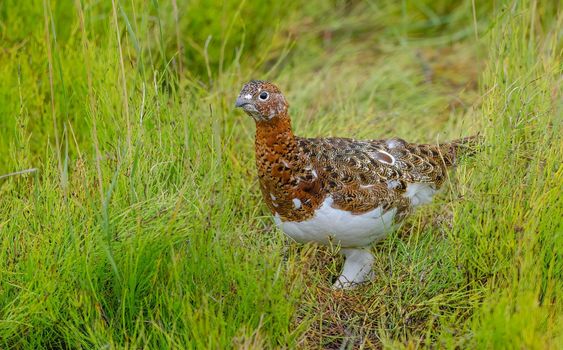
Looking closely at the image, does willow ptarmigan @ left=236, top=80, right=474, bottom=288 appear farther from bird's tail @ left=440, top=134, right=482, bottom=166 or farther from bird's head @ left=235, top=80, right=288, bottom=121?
bird's tail @ left=440, top=134, right=482, bottom=166

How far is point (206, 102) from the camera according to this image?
15.2ft

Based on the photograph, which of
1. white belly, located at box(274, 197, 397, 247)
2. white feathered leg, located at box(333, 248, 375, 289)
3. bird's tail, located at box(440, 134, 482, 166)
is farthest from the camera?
bird's tail, located at box(440, 134, 482, 166)

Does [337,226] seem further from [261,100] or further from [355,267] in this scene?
[261,100]

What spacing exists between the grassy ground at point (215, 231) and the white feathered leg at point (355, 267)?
5 centimetres

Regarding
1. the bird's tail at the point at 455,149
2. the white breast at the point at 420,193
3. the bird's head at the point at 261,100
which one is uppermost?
the bird's head at the point at 261,100

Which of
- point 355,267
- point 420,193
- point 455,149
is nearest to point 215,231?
point 355,267

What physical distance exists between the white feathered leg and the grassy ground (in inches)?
2.1

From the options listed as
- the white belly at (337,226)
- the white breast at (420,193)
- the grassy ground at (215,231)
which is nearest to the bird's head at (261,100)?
the grassy ground at (215,231)

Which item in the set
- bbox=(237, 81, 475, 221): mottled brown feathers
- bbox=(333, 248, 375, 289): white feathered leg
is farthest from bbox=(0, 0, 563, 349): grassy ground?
bbox=(237, 81, 475, 221): mottled brown feathers

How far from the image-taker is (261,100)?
3.38 m

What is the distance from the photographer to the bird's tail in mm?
3846

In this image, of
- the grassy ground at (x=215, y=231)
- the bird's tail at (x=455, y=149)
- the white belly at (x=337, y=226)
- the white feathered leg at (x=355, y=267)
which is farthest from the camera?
the bird's tail at (x=455, y=149)

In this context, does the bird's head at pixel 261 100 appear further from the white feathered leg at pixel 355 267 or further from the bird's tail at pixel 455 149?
the bird's tail at pixel 455 149

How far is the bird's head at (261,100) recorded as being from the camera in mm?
3373
